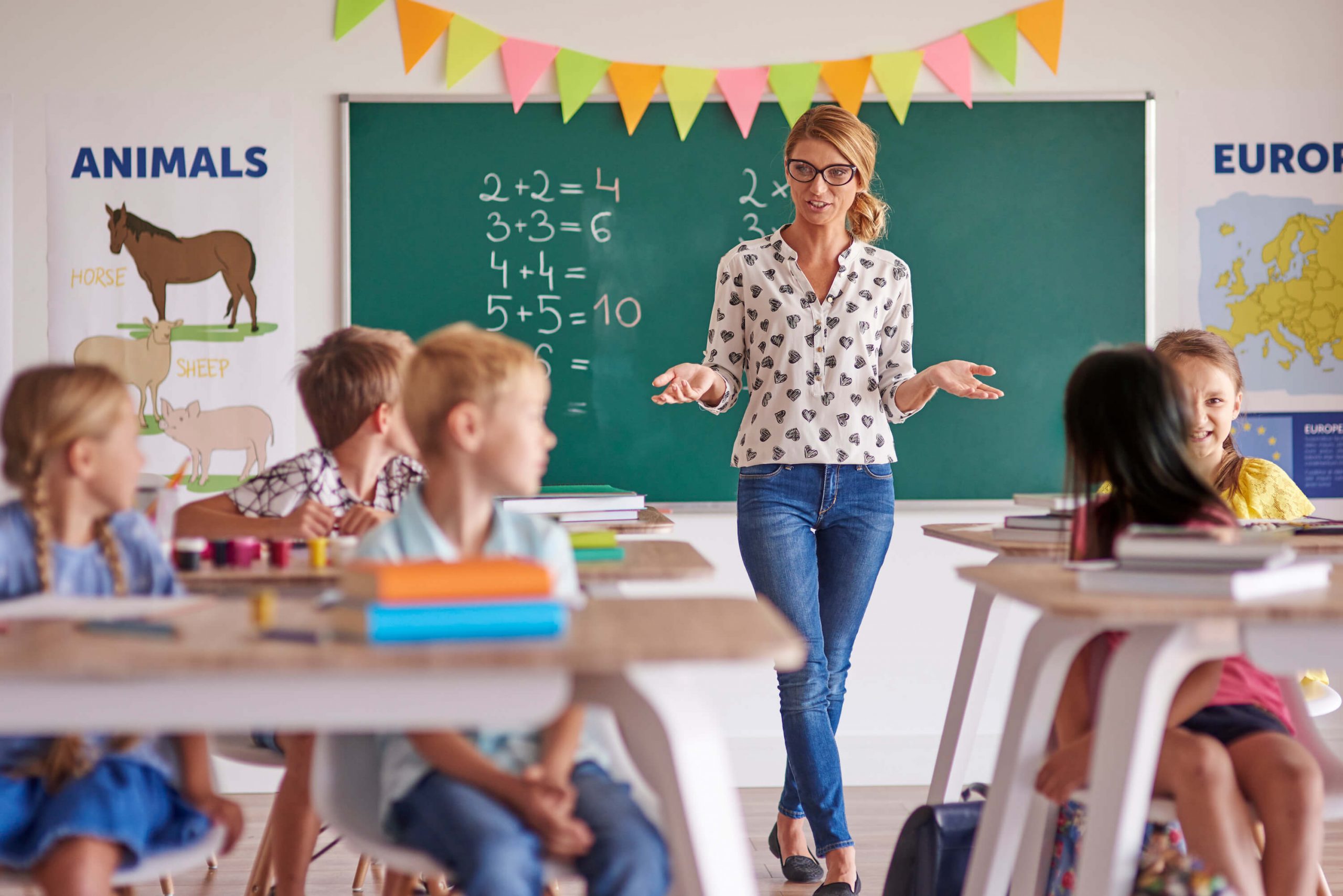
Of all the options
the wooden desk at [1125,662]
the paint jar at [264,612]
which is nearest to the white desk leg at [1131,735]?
the wooden desk at [1125,662]

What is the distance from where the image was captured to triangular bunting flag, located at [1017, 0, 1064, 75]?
10.9 ft

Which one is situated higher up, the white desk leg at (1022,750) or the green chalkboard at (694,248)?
the green chalkboard at (694,248)

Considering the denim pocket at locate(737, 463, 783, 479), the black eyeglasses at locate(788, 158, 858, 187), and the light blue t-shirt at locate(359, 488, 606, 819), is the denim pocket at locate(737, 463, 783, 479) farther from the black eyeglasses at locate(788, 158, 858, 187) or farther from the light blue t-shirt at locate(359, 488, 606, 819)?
the light blue t-shirt at locate(359, 488, 606, 819)

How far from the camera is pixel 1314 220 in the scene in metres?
3.39

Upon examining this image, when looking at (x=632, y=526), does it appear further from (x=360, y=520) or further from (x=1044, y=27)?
(x=1044, y=27)

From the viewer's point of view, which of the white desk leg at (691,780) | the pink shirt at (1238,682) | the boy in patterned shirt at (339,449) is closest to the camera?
the white desk leg at (691,780)

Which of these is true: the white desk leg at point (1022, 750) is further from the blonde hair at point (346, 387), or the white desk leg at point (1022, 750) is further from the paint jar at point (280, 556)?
the blonde hair at point (346, 387)

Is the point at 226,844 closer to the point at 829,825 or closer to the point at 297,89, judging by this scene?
the point at 829,825

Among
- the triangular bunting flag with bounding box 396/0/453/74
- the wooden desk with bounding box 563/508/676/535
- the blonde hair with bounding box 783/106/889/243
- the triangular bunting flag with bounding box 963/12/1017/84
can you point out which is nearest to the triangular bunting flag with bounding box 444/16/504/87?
the triangular bunting flag with bounding box 396/0/453/74

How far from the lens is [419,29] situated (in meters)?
3.28

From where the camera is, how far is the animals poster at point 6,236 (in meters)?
3.27

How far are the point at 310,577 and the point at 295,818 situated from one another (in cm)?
42

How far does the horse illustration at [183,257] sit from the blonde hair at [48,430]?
6.42ft

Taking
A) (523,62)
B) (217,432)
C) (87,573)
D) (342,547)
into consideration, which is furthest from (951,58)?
(87,573)
